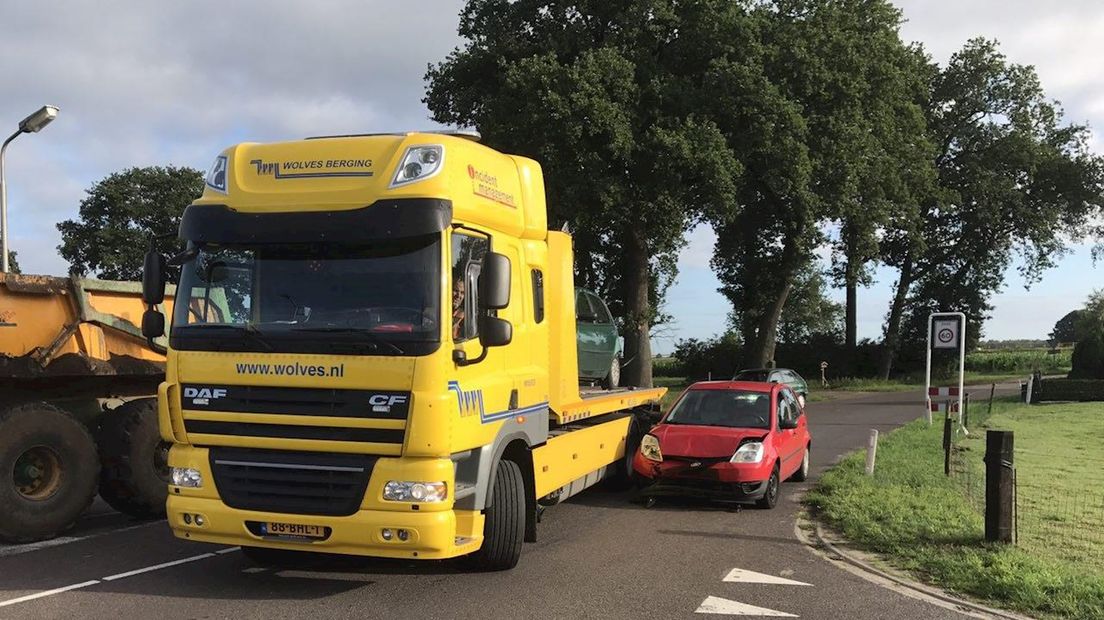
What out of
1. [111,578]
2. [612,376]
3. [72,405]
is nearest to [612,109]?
[612,376]

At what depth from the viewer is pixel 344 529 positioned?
560cm

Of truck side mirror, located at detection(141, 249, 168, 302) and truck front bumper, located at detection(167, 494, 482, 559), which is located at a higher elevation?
truck side mirror, located at detection(141, 249, 168, 302)

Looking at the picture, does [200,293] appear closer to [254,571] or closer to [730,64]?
[254,571]

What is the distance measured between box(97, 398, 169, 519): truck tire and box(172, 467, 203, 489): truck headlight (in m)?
→ 2.98

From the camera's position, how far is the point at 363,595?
621 cm

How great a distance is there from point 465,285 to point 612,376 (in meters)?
6.15

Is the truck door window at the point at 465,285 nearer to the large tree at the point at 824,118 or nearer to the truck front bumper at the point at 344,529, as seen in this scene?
the truck front bumper at the point at 344,529

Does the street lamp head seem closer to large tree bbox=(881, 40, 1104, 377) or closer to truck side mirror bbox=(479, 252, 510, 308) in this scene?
truck side mirror bbox=(479, 252, 510, 308)

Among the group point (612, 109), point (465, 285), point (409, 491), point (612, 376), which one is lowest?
point (409, 491)

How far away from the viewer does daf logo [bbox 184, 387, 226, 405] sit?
5.83 m

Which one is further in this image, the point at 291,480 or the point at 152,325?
the point at 152,325

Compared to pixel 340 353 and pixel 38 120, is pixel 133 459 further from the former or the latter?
pixel 38 120

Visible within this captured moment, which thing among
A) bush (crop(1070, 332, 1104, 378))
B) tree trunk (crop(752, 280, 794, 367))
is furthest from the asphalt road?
bush (crop(1070, 332, 1104, 378))

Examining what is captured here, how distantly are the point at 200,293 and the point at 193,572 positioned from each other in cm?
234
